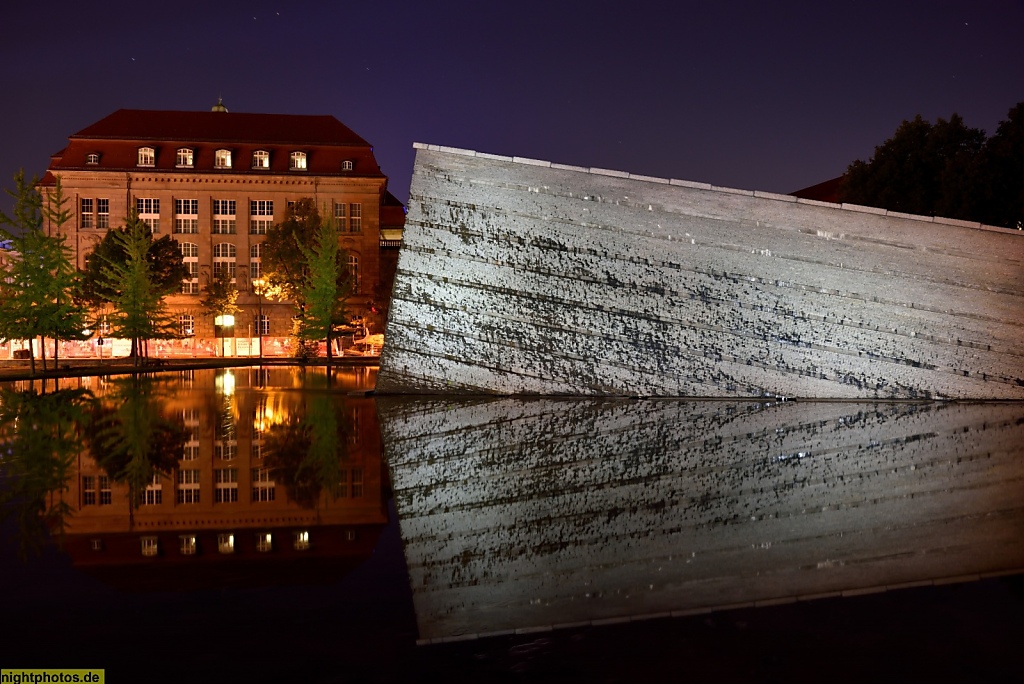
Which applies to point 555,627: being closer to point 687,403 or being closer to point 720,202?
point 687,403

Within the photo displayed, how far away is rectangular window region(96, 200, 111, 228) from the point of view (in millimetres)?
50375

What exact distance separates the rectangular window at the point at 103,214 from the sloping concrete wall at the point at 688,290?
4044 centimetres

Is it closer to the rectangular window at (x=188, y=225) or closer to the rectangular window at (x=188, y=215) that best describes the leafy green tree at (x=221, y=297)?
the rectangular window at (x=188, y=225)

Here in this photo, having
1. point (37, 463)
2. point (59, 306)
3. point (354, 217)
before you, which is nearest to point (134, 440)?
point (37, 463)

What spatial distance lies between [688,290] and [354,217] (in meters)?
38.5

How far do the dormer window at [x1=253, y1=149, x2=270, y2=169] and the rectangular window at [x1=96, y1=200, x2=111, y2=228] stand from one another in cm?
887

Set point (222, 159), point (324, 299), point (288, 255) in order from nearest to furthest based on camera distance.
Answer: point (324, 299)
point (288, 255)
point (222, 159)

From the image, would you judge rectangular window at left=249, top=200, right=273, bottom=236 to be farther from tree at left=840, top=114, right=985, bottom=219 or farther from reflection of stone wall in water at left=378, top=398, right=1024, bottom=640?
reflection of stone wall in water at left=378, top=398, right=1024, bottom=640

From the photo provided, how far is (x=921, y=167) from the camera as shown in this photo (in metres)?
30.5

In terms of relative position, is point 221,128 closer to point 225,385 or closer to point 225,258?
point 225,258

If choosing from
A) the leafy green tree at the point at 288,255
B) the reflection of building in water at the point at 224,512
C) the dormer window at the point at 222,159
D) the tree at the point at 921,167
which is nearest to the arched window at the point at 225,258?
the dormer window at the point at 222,159

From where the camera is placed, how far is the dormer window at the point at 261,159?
2015 inches

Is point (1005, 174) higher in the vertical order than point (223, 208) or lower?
lower

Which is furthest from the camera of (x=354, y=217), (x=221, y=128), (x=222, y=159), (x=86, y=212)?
(x=221, y=128)
